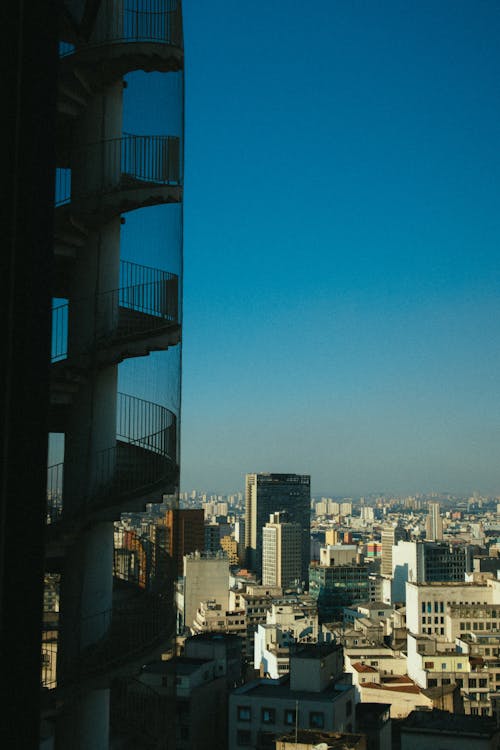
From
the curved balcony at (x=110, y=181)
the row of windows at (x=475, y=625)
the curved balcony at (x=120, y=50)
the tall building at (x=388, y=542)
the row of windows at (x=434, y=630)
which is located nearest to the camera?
the curved balcony at (x=120, y=50)

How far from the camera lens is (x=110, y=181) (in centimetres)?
351

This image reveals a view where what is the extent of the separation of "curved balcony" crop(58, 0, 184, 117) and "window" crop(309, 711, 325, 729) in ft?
34.2

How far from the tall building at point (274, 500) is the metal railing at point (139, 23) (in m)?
67.1

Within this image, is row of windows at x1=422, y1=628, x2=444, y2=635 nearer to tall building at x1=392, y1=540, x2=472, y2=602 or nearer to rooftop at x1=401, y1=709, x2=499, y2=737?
rooftop at x1=401, y1=709, x2=499, y2=737

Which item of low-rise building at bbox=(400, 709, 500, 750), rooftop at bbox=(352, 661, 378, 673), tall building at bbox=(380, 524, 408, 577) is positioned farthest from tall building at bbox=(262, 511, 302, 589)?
low-rise building at bbox=(400, 709, 500, 750)

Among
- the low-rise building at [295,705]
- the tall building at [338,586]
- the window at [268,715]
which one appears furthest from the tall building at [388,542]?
the window at [268,715]

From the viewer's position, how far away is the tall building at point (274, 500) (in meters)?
71.3

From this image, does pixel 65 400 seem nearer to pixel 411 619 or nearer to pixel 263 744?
pixel 263 744

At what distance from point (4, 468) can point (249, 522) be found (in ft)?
238

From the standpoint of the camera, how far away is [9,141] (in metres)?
0.83

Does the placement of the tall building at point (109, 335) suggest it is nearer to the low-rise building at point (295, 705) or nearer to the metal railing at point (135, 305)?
the metal railing at point (135, 305)

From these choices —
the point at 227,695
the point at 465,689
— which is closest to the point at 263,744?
the point at 227,695

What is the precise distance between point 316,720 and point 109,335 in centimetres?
1026

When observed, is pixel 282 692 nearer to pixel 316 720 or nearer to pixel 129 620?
pixel 316 720
